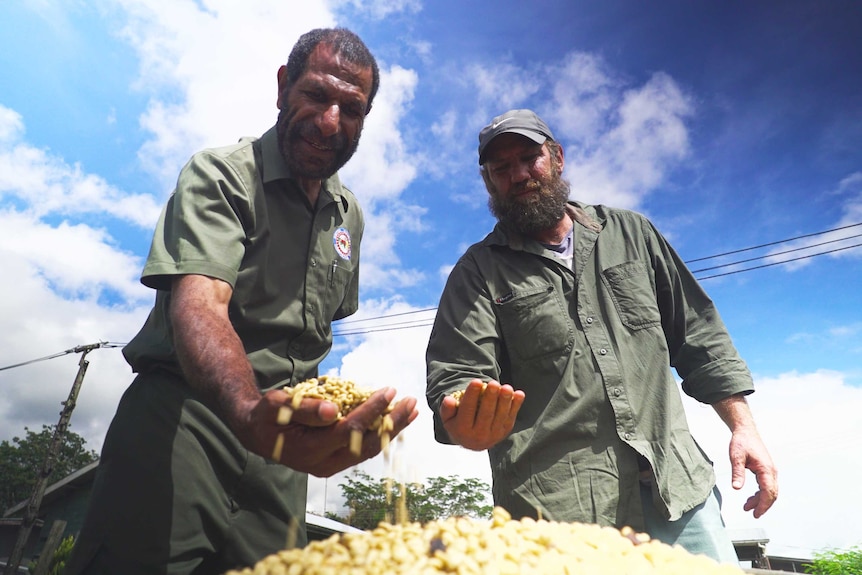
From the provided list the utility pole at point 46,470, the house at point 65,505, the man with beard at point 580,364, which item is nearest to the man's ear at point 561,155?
the man with beard at point 580,364

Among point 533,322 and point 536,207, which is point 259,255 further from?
point 536,207

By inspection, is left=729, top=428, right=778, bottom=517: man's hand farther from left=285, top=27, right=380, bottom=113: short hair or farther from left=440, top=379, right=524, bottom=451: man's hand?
left=285, top=27, right=380, bottom=113: short hair

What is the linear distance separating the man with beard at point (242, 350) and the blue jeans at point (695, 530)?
1.26 metres

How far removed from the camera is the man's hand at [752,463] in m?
2.32

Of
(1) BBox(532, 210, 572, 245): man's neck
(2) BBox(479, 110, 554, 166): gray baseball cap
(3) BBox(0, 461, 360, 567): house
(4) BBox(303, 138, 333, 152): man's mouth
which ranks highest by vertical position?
(3) BBox(0, 461, 360, 567): house

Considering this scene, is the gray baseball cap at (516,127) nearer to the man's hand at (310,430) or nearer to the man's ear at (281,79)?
the man's ear at (281,79)

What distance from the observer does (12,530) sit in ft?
68.2

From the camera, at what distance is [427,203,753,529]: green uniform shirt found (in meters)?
2.20

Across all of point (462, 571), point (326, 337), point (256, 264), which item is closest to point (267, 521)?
point (326, 337)

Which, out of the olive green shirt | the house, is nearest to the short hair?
the olive green shirt

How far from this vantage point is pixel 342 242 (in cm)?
239

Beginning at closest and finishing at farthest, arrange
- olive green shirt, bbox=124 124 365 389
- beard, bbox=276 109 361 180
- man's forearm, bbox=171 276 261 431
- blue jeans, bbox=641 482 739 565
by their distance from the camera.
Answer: man's forearm, bbox=171 276 261 431
olive green shirt, bbox=124 124 365 389
blue jeans, bbox=641 482 739 565
beard, bbox=276 109 361 180

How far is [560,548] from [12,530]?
26.3 meters

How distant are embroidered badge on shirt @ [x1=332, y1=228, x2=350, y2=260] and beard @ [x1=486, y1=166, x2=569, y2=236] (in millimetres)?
988
